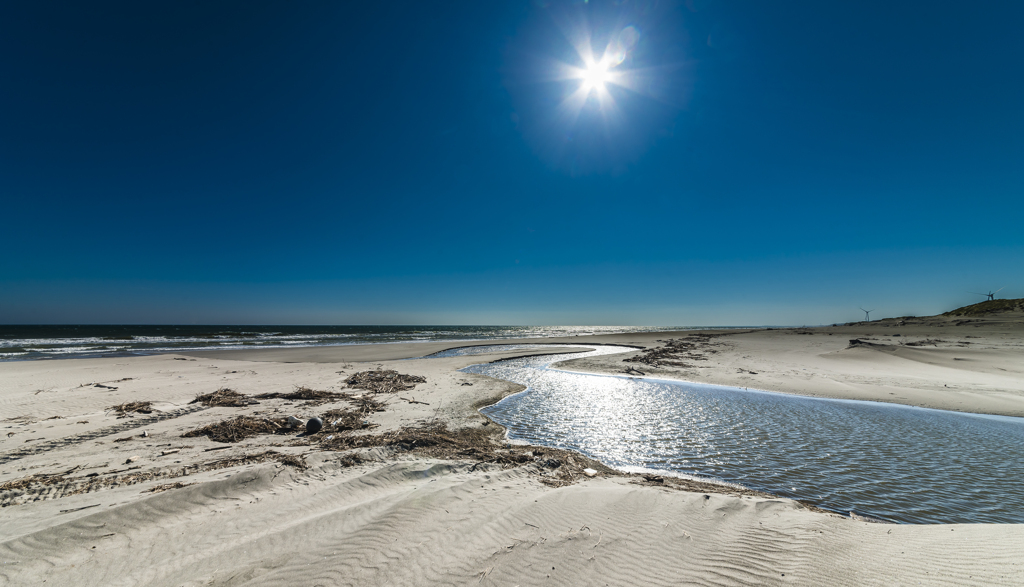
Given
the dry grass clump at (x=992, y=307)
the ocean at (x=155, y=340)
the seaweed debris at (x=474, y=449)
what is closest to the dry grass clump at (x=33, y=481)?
the seaweed debris at (x=474, y=449)

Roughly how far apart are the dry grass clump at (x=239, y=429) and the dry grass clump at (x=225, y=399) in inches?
76.8

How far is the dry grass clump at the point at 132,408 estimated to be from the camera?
8.34 m

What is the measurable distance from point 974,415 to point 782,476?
930 centimetres

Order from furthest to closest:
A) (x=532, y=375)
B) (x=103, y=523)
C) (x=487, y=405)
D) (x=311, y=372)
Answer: (x=532, y=375), (x=311, y=372), (x=487, y=405), (x=103, y=523)

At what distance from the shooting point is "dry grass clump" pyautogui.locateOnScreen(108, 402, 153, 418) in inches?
328

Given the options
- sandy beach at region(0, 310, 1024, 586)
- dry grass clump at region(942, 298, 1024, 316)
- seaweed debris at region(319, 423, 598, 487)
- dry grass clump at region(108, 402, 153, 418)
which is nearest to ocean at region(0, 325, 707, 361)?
dry grass clump at region(108, 402, 153, 418)

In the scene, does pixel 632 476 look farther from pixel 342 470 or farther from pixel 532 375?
pixel 532 375

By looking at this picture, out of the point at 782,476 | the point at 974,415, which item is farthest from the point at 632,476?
the point at 974,415

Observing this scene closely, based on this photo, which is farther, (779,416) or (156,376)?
(156,376)

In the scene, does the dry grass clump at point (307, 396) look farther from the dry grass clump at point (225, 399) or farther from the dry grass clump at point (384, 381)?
the dry grass clump at point (384, 381)

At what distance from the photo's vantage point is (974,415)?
9766 mm

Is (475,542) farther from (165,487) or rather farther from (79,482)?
(79,482)

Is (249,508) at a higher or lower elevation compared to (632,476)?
higher

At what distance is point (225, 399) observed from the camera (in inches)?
384
